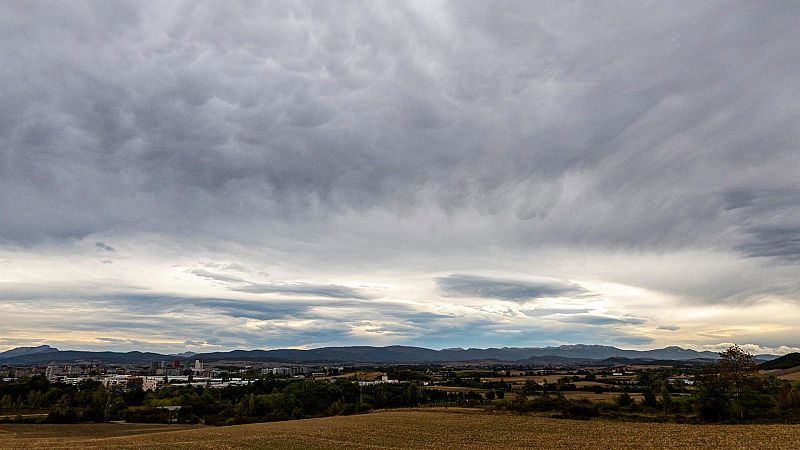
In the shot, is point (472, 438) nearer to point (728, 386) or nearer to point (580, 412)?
point (580, 412)

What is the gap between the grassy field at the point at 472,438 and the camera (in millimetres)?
46406

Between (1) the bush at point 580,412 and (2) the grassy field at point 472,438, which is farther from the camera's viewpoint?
(1) the bush at point 580,412

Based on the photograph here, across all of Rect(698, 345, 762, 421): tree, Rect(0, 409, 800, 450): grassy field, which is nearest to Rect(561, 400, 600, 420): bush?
Rect(0, 409, 800, 450): grassy field

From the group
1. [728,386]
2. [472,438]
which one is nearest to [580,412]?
[728,386]

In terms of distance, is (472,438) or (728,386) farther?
(728,386)

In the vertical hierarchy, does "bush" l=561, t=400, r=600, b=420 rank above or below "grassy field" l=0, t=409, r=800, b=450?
below

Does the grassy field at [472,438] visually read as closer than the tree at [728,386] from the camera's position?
Yes

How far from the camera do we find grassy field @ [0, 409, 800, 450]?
152 ft

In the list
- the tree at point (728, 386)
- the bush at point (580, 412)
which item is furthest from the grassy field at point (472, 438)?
the tree at point (728, 386)

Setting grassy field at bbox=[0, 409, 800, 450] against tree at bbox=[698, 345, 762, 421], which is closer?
grassy field at bbox=[0, 409, 800, 450]

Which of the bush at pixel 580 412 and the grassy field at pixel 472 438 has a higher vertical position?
the grassy field at pixel 472 438

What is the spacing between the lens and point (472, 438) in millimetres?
51656

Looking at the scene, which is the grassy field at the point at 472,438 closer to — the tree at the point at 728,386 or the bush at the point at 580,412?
the bush at the point at 580,412

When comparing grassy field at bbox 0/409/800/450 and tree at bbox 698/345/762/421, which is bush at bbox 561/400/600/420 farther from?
tree at bbox 698/345/762/421
